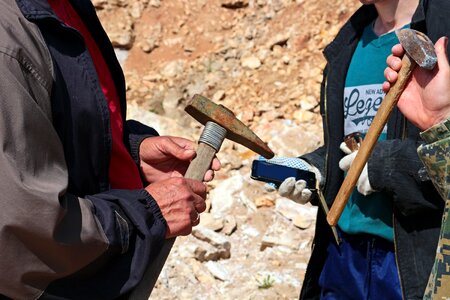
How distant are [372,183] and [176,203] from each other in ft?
3.17

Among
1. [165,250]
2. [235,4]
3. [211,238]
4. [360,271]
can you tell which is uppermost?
[165,250]

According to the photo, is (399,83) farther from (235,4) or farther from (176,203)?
(235,4)

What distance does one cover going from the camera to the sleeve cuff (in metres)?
1.88

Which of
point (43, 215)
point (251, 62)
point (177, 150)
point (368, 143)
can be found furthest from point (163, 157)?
point (251, 62)

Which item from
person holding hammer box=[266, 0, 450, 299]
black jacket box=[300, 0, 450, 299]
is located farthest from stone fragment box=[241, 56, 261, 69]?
black jacket box=[300, 0, 450, 299]

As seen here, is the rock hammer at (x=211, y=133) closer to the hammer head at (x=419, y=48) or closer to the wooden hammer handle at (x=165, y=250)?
the wooden hammer handle at (x=165, y=250)

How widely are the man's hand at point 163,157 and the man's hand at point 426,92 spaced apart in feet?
2.50

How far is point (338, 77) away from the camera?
3.18 meters

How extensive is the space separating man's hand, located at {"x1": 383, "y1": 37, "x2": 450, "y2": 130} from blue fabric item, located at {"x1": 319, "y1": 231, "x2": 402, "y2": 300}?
910 mm

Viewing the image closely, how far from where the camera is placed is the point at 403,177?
8.96 ft

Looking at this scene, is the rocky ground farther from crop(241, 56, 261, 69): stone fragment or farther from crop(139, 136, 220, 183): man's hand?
crop(139, 136, 220, 183): man's hand

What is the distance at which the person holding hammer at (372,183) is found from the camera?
2752 mm

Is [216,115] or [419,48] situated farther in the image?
[216,115]

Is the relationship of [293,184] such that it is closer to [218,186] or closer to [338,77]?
[338,77]
